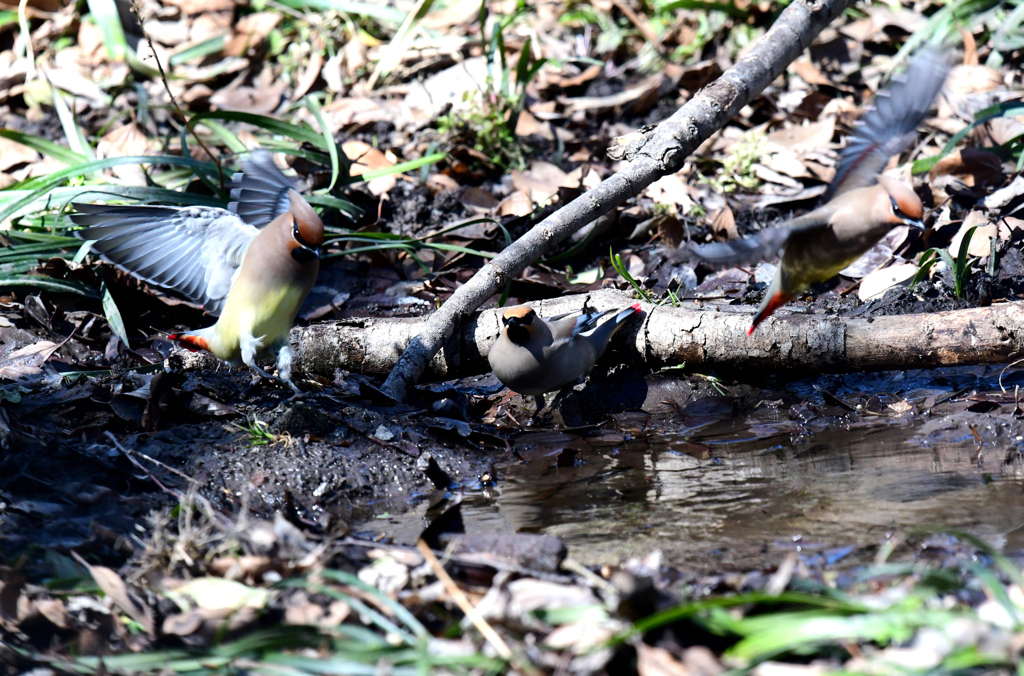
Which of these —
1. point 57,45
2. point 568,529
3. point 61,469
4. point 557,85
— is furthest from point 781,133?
point 57,45

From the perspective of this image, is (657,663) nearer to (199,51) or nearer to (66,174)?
(66,174)

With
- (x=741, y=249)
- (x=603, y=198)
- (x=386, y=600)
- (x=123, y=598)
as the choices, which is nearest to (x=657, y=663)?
(x=386, y=600)

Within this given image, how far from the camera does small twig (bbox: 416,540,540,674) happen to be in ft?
6.16

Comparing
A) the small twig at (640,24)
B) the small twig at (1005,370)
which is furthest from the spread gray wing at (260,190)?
the small twig at (640,24)

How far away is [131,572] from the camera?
2.47 m

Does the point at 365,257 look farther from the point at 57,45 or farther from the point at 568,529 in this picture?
the point at 57,45

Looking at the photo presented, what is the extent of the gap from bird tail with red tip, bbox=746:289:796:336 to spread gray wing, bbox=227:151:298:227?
2155mm

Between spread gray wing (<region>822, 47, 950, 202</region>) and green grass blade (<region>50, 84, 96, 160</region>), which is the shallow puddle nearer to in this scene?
spread gray wing (<region>822, 47, 950, 202</region>)

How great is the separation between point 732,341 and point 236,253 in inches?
92.3

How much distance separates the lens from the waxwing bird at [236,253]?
12.8ft

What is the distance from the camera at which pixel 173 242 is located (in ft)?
13.9

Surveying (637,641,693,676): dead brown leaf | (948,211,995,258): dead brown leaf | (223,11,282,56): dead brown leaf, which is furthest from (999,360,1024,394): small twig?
(223,11,282,56): dead brown leaf

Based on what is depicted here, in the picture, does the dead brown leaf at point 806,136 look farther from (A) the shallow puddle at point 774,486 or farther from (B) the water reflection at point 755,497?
(B) the water reflection at point 755,497

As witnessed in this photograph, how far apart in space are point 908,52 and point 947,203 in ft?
5.39
